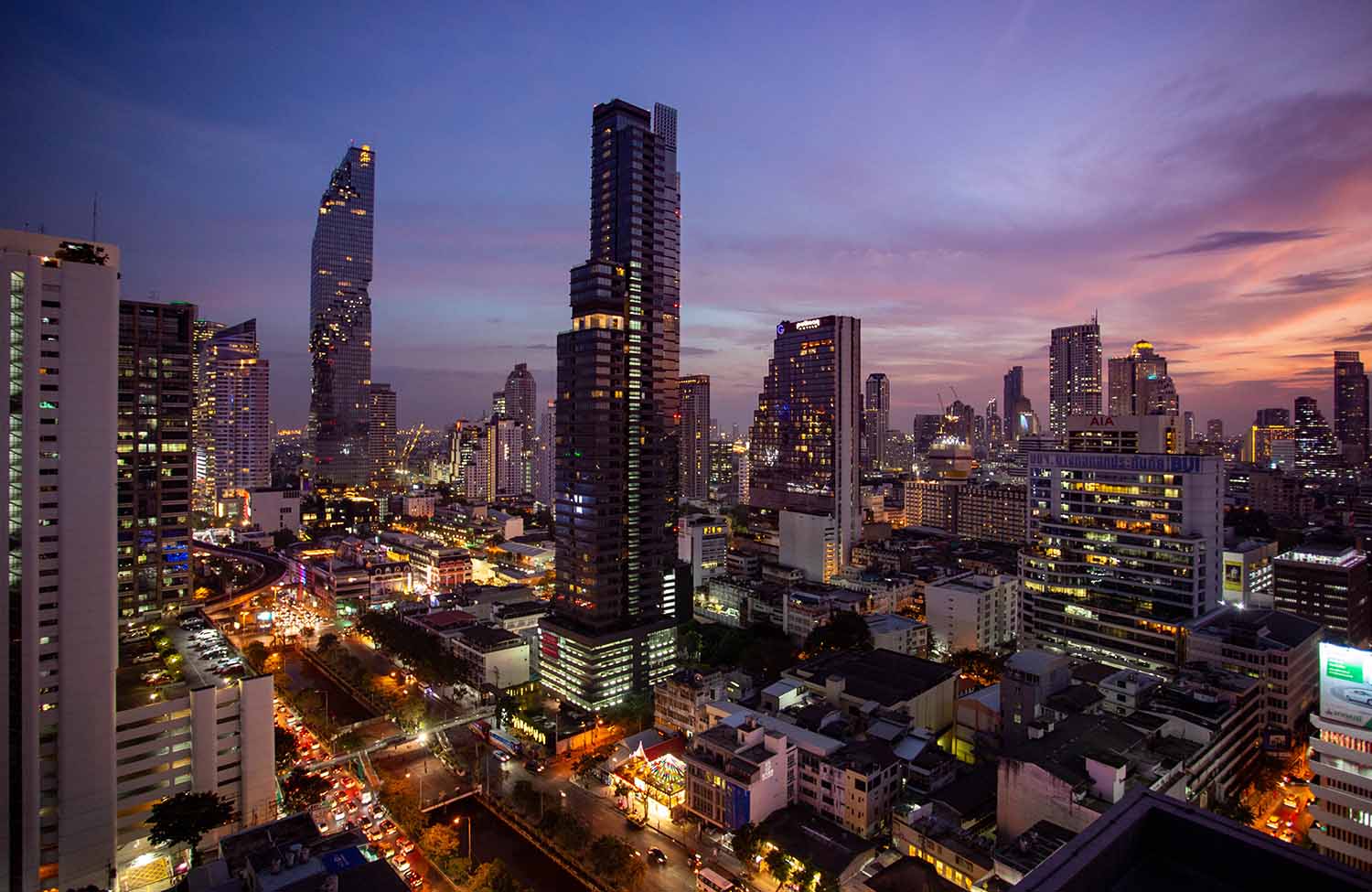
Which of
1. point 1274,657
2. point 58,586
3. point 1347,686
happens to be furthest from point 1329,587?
point 58,586

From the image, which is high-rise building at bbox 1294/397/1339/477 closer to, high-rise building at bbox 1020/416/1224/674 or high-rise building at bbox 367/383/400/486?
high-rise building at bbox 1020/416/1224/674

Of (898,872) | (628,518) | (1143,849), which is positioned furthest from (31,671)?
(1143,849)

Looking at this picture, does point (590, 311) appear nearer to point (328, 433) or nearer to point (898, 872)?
point (898, 872)

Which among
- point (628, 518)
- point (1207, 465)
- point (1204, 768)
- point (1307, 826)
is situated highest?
point (1207, 465)

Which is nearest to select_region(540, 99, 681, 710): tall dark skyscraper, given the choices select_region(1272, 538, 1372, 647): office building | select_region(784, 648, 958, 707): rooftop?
select_region(784, 648, 958, 707): rooftop

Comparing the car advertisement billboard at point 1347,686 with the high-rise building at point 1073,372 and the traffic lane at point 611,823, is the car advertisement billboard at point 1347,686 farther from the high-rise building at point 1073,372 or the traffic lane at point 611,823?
the high-rise building at point 1073,372

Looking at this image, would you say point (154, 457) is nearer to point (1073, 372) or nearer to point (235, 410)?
point (235, 410)

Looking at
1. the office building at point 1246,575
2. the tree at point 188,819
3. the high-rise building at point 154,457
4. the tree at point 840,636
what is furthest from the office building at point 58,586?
the office building at point 1246,575
